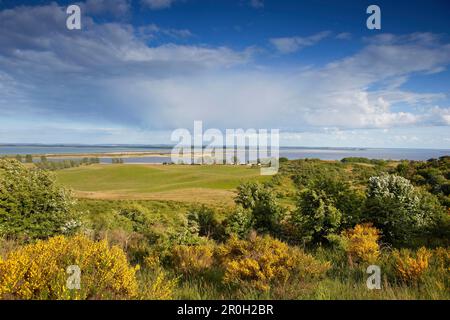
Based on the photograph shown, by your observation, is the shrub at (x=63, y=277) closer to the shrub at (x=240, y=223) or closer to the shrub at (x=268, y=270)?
the shrub at (x=268, y=270)

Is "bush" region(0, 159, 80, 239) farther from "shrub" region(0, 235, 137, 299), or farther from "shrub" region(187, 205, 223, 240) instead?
"shrub" region(0, 235, 137, 299)

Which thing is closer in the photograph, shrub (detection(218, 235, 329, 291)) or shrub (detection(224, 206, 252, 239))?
shrub (detection(218, 235, 329, 291))

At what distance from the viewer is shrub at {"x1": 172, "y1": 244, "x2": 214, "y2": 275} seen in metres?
6.82

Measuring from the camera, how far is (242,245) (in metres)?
6.99

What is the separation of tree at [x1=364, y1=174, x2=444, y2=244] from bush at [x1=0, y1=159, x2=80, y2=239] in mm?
14990

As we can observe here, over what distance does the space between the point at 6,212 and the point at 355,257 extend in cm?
1487

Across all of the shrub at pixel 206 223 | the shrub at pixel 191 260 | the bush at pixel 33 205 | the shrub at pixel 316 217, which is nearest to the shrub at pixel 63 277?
the shrub at pixel 191 260

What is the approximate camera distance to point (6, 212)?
46.5 ft

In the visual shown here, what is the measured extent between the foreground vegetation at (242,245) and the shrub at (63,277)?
1 cm

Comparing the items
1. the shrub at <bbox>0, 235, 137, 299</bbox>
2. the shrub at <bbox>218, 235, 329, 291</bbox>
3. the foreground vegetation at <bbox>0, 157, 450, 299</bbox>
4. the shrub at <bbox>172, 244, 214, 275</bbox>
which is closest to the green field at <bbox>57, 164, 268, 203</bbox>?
the foreground vegetation at <bbox>0, 157, 450, 299</bbox>

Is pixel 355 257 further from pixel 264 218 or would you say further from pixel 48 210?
pixel 48 210

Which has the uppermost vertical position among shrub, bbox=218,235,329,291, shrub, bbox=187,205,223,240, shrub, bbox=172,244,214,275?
shrub, bbox=218,235,329,291
